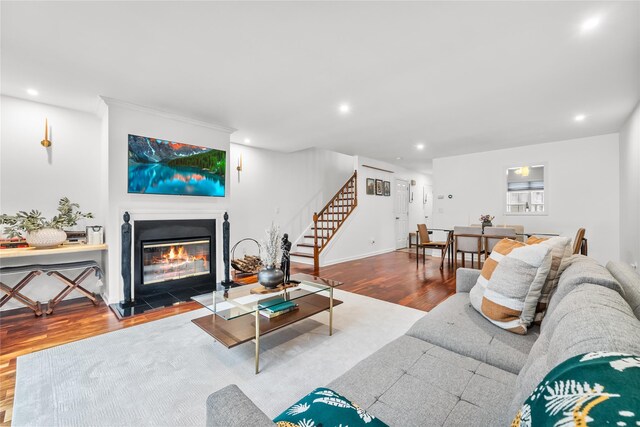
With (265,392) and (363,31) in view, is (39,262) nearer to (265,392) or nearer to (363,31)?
(265,392)

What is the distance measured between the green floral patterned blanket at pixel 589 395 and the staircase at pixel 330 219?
5235 mm

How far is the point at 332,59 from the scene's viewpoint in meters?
2.55

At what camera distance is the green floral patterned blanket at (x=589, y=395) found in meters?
0.42

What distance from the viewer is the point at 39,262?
3.38 m

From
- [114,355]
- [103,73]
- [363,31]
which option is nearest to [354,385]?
[114,355]

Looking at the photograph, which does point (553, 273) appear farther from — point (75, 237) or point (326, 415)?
point (75, 237)

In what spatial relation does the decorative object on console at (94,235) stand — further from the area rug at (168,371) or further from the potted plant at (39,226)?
the area rug at (168,371)

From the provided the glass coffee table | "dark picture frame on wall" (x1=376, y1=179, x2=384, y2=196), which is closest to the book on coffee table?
the glass coffee table

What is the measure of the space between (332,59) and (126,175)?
9.56ft

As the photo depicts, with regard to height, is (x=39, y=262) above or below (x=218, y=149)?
below

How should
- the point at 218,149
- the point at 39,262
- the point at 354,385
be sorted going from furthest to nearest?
the point at 218,149
the point at 39,262
the point at 354,385

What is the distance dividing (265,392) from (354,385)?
823 mm

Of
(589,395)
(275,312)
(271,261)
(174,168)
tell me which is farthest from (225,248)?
(589,395)

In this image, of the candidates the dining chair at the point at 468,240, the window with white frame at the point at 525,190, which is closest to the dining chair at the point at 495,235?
the dining chair at the point at 468,240
